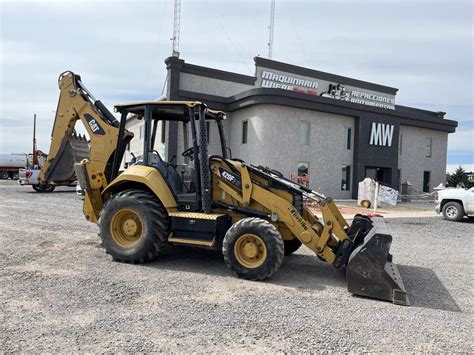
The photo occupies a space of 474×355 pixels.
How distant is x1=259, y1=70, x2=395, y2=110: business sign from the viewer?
27.0 meters

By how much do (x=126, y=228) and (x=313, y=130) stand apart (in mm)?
17783

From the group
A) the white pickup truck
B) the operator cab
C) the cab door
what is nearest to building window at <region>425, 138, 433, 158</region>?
the white pickup truck

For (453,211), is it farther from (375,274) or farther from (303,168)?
(375,274)

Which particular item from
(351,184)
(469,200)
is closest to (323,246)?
Answer: (469,200)

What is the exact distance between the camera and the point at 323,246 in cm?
602

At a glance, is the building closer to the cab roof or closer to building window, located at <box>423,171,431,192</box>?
building window, located at <box>423,171,431,192</box>

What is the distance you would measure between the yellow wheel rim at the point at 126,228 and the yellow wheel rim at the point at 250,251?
1876 mm

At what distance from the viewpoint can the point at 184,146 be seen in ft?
24.2

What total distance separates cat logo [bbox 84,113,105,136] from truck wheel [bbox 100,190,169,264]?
4.44 feet

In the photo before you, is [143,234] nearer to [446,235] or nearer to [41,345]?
[41,345]

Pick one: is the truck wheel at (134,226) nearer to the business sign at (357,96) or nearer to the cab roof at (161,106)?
the cab roof at (161,106)

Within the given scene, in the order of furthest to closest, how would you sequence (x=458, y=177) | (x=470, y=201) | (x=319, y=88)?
1. (x=458, y=177)
2. (x=319, y=88)
3. (x=470, y=201)

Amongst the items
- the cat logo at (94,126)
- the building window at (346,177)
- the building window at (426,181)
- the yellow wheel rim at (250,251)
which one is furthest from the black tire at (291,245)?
the building window at (426,181)

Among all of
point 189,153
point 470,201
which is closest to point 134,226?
point 189,153
